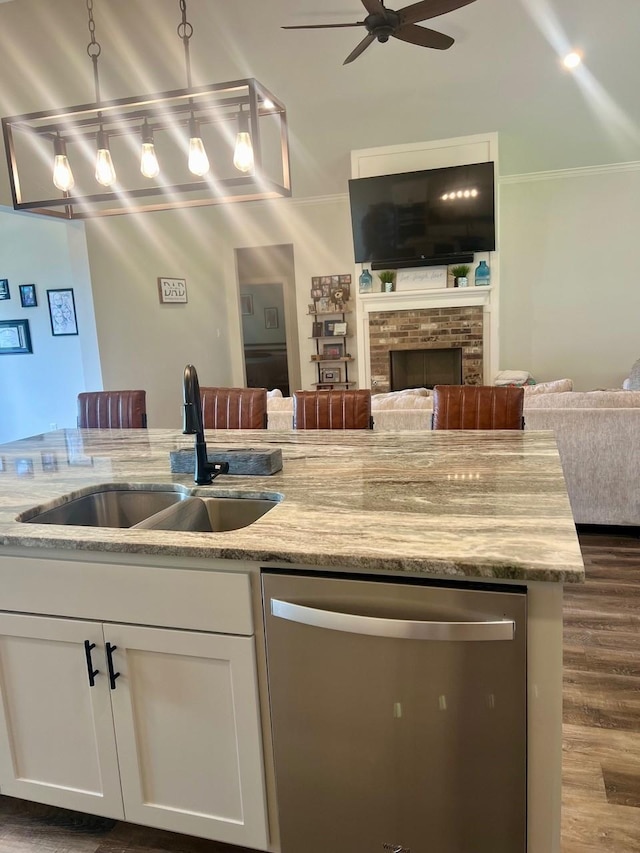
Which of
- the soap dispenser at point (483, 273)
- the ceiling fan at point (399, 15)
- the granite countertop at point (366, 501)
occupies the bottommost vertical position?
the granite countertop at point (366, 501)

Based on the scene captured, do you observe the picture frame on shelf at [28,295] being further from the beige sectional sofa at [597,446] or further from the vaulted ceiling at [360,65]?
the beige sectional sofa at [597,446]

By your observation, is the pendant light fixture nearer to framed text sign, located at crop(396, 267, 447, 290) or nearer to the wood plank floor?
the wood plank floor

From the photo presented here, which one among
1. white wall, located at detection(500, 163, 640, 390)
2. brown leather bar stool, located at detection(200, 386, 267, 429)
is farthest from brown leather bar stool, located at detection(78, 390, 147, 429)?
white wall, located at detection(500, 163, 640, 390)

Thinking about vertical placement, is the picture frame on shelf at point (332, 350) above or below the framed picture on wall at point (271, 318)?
below

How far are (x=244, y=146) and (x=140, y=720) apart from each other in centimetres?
180

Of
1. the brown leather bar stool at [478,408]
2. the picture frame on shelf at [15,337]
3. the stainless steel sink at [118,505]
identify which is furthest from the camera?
the picture frame on shelf at [15,337]

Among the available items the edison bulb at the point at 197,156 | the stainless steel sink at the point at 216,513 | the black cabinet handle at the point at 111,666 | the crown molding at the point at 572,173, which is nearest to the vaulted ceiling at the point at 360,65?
the crown molding at the point at 572,173

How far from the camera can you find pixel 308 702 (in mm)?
1295

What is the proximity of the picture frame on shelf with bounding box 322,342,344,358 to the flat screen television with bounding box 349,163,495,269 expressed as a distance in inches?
58.5

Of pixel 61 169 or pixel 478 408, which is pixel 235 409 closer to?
pixel 478 408

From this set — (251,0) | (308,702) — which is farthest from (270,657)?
(251,0)

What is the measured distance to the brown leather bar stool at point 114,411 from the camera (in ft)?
10.5

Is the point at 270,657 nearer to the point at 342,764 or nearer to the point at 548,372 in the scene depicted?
the point at 342,764

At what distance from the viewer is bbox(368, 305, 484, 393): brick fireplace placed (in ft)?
21.1
